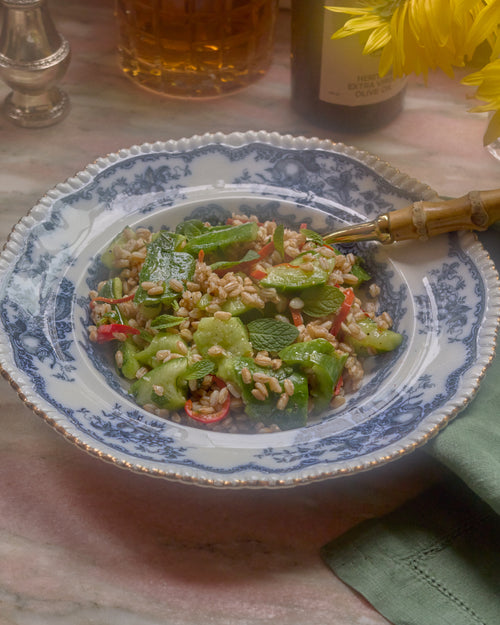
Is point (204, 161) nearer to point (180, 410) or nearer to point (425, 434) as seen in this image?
point (180, 410)

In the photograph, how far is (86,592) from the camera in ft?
3.92

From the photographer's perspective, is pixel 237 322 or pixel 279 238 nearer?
pixel 237 322

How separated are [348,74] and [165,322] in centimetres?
86

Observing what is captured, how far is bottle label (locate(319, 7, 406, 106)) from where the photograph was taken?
1819 millimetres

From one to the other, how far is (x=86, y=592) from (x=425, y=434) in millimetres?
584

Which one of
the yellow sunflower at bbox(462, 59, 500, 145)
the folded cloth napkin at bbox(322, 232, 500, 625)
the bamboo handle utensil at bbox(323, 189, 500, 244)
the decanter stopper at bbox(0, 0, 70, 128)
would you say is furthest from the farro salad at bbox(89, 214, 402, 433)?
the decanter stopper at bbox(0, 0, 70, 128)

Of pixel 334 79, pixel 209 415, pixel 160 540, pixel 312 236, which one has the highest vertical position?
pixel 334 79

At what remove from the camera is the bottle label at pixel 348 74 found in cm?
182

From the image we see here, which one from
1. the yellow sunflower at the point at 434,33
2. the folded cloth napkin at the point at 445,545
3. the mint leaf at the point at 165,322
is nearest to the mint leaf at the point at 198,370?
the mint leaf at the point at 165,322

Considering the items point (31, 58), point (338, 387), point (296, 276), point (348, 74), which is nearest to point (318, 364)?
point (338, 387)

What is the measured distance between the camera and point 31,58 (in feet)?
6.69

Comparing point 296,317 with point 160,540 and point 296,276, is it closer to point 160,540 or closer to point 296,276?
point 296,276

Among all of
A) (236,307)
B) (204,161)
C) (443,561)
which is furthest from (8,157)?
(443,561)

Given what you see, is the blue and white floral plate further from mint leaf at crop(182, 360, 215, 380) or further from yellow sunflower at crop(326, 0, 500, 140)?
yellow sunflower at crop(326, 0, 500, 140)
